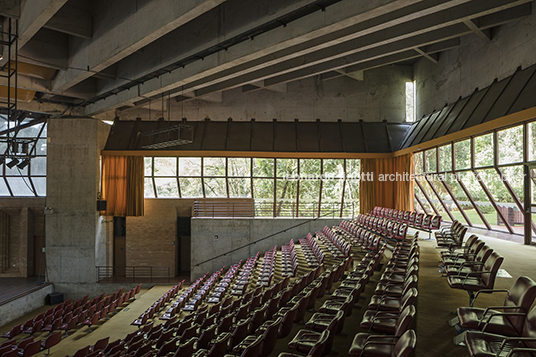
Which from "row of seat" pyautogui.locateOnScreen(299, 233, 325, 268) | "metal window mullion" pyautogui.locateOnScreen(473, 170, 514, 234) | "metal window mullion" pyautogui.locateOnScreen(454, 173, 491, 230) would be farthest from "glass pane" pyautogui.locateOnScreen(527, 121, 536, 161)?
"row of seat" pyautogui.locateOnScreen(299, 233, 325, 268)

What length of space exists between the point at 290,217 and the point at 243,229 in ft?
7.26

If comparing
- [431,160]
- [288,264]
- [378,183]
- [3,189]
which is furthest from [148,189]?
[431,160]

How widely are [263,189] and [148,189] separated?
5394mm

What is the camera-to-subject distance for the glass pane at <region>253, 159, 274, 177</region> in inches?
655

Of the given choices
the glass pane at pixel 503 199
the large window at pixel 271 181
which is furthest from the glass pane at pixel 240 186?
the glass pane at pixel 503 199

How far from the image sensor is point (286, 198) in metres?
16.7

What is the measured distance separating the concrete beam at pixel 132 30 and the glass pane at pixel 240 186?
7669 millimetres

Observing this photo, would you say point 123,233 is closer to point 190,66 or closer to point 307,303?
point 190,66

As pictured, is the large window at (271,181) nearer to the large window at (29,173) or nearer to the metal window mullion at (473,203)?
the large window at (29,173)

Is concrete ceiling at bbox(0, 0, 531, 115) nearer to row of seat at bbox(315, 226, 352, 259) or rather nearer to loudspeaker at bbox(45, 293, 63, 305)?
row of seat at bbox(315, 226, 352, 259)

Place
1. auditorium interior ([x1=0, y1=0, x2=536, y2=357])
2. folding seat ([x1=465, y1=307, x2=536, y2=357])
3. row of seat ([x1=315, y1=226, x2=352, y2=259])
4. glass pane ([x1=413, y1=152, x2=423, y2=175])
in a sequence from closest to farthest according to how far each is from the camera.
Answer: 1. folding seat ([x1=465, y1=307, x2=536, y2=357])
2. auditorium interior ([x1=0, y1=0, x2=536, y2=357])
3. row of seat ([x1=315, y1=226, x2=352, y2=259])
4. glass pane ([x1=413, y1=152, x2=423, y2=175])

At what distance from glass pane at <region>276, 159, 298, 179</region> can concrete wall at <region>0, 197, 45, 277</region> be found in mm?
11537

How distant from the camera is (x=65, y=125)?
1596cm

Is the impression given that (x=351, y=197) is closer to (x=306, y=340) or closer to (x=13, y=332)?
(x=306, y=340)
